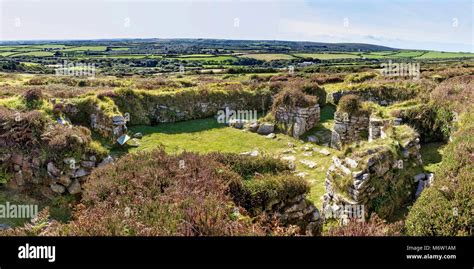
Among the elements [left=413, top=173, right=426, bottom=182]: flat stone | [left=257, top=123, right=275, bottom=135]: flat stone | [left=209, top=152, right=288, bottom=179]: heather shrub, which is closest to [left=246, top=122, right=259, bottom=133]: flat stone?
[left=257, top=123, right=275, bottom=135]: flat stone

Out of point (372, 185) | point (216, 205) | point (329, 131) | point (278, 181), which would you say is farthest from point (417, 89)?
point (216, 205)

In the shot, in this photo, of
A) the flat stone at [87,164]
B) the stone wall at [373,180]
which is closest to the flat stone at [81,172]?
the flat stone at [87,164]

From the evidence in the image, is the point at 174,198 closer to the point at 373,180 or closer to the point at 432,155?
the point at 373,180

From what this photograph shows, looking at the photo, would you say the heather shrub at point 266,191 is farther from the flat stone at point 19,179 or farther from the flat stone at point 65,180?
the flat stone at point 19,179

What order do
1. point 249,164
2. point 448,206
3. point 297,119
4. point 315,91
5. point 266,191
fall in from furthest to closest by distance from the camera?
point 315,91
point 297,119
point 249,164
point 266,191
point 448,206

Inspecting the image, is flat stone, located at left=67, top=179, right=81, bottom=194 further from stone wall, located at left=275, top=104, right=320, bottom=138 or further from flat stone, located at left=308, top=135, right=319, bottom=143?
flat stone, located at left=308, top=135, right=319, bottom=143

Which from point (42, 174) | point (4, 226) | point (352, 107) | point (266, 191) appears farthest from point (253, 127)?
point (4, 226)

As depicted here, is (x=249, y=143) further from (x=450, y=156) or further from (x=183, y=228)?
(x=183, y=228)
